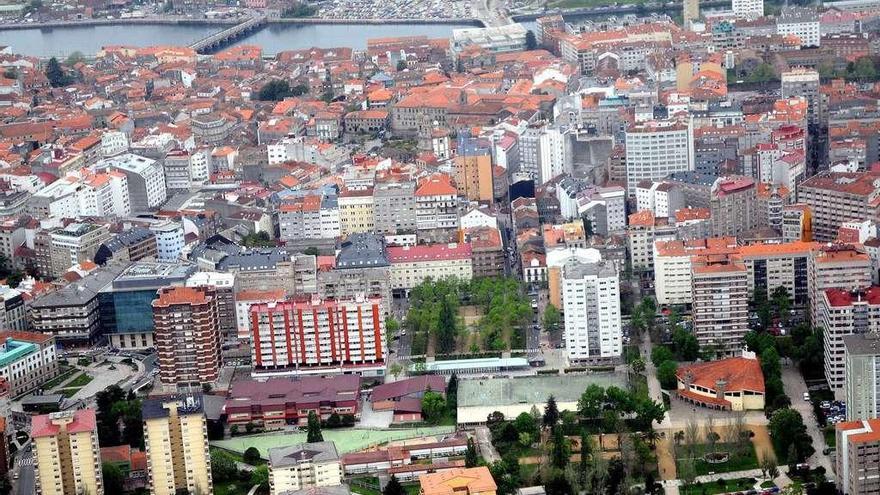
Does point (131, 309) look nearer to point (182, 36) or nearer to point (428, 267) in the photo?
point (428, 267)

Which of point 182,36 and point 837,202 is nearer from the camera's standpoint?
point 837,202

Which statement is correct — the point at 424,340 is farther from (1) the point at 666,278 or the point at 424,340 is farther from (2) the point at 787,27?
(2) the point at 787,27

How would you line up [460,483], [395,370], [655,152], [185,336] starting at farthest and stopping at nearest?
1. [655,152]
2. [395,370]
3. [185,336]
4. [460,483]

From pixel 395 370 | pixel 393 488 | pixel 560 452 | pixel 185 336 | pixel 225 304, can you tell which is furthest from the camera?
pixel 225 304

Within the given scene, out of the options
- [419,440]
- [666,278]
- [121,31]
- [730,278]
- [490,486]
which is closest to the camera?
[490,486]

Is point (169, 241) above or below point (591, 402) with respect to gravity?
above

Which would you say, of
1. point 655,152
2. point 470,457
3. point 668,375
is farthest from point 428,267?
point 470,457

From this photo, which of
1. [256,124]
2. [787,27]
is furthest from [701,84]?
[256,124]
